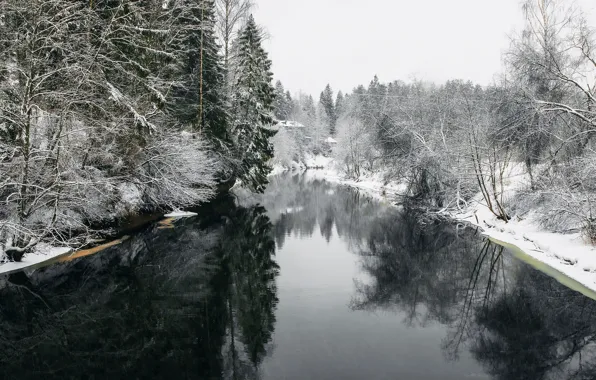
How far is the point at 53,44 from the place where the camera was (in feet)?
35.0

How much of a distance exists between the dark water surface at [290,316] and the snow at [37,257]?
678 mm

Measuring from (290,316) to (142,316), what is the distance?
10.5 ft

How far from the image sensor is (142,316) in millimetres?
8172

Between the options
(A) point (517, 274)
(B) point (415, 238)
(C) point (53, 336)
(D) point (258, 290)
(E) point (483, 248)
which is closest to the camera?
(C) point (53, 336)

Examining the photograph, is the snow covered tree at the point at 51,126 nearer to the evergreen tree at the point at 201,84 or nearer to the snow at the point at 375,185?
the evergreen tree at the point at 201,84

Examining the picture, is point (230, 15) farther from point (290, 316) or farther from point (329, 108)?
point (329, 108)

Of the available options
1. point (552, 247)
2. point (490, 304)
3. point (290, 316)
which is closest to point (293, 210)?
point (552, 247)

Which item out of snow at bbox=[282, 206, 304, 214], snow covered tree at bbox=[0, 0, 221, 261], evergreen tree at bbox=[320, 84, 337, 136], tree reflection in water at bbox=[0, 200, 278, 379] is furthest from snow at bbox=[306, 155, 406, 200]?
evergreen tree at bbox=[320, 84, 337, 136]

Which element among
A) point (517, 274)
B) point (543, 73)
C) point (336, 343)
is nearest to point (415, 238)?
point (517, 274)

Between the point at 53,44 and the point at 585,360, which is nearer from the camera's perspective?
the point at 585,360

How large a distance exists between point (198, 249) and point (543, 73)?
14.9 m

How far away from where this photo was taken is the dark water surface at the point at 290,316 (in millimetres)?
6398

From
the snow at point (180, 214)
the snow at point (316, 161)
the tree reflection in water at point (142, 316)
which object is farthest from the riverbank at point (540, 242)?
the snow at point (316, 161)

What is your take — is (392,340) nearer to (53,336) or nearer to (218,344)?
(218,344)
